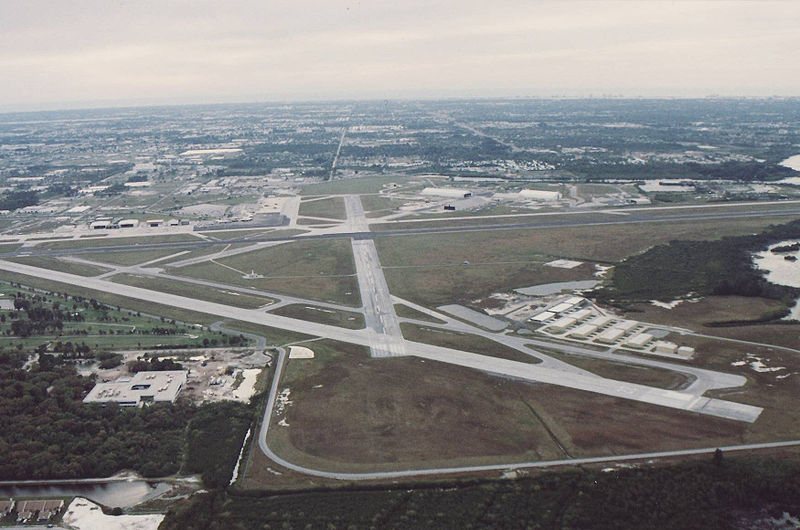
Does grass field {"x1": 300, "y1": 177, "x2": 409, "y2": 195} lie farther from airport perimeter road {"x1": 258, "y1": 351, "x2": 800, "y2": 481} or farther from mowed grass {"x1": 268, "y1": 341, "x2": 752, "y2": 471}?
airport perimeter road {"x1": 258, "y1": 351, "x2": 800, "y2": 481}

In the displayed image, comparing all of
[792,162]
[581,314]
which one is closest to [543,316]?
[581,314]

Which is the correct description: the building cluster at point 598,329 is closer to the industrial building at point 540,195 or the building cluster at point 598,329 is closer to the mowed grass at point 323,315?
the mowed grass at point 323,315

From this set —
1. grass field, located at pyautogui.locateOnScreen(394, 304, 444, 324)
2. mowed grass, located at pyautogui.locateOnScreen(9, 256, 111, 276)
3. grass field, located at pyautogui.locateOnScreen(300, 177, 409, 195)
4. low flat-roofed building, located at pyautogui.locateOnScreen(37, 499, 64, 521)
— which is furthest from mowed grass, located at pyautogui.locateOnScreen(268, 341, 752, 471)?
grass field, located at pyautogui.locateOnScreen(300, 177, 409, 195)

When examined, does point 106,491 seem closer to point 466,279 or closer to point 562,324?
point 562,324

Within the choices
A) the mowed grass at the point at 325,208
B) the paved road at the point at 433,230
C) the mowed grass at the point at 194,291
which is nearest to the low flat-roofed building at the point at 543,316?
the mowed grass at the point at 194,291

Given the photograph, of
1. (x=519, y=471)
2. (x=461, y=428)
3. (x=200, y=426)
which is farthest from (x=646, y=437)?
(x=200, y=426)
